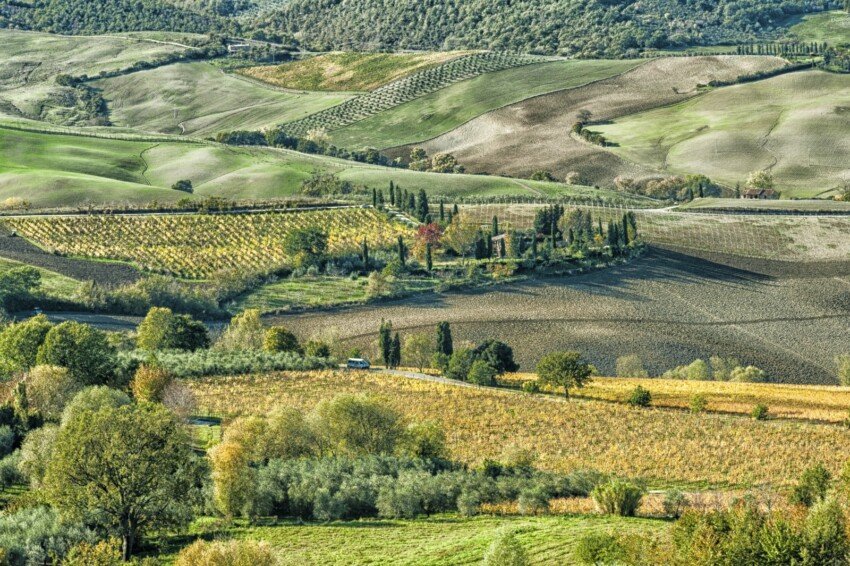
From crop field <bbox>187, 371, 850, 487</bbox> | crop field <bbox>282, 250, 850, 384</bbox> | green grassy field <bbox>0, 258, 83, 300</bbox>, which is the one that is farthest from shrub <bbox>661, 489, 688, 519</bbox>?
green grassy field <bbox>0, 258, 83, 300</bbox>

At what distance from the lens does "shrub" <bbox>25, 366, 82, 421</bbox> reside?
78.6m

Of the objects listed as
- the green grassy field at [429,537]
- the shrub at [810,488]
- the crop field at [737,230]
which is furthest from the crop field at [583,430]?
the crop field at [737,230]

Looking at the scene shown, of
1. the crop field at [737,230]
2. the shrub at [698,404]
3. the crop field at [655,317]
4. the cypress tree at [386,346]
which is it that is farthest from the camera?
the crop field at [737,230]

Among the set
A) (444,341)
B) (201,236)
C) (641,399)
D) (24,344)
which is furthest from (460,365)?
(201,236)

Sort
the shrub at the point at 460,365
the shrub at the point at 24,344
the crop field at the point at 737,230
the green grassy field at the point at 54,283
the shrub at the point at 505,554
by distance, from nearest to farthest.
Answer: the shrub at the point at 505,554 → the shrub at the point at 24,344 → the shrub at the point at 460,365 → the green grassy field at the point at 54,283 → the crop field at the point at 737,230

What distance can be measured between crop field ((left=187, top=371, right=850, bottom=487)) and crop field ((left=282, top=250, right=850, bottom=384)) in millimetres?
22109

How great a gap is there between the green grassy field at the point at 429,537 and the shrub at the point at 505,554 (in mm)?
4464

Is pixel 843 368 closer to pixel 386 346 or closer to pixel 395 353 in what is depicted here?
pixel 395 353

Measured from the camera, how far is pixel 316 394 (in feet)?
298

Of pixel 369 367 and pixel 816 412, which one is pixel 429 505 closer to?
pixel 816 412

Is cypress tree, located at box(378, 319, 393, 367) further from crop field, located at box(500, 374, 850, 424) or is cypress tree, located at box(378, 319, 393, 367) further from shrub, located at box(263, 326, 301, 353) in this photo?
crop field, located at box(500, 374, 850, 424)

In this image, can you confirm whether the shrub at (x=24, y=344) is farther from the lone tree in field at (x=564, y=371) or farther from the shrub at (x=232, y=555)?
the shrub at (x=232, y=555)

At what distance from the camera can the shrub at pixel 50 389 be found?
3095 inches

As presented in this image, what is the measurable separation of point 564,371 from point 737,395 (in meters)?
12.4
